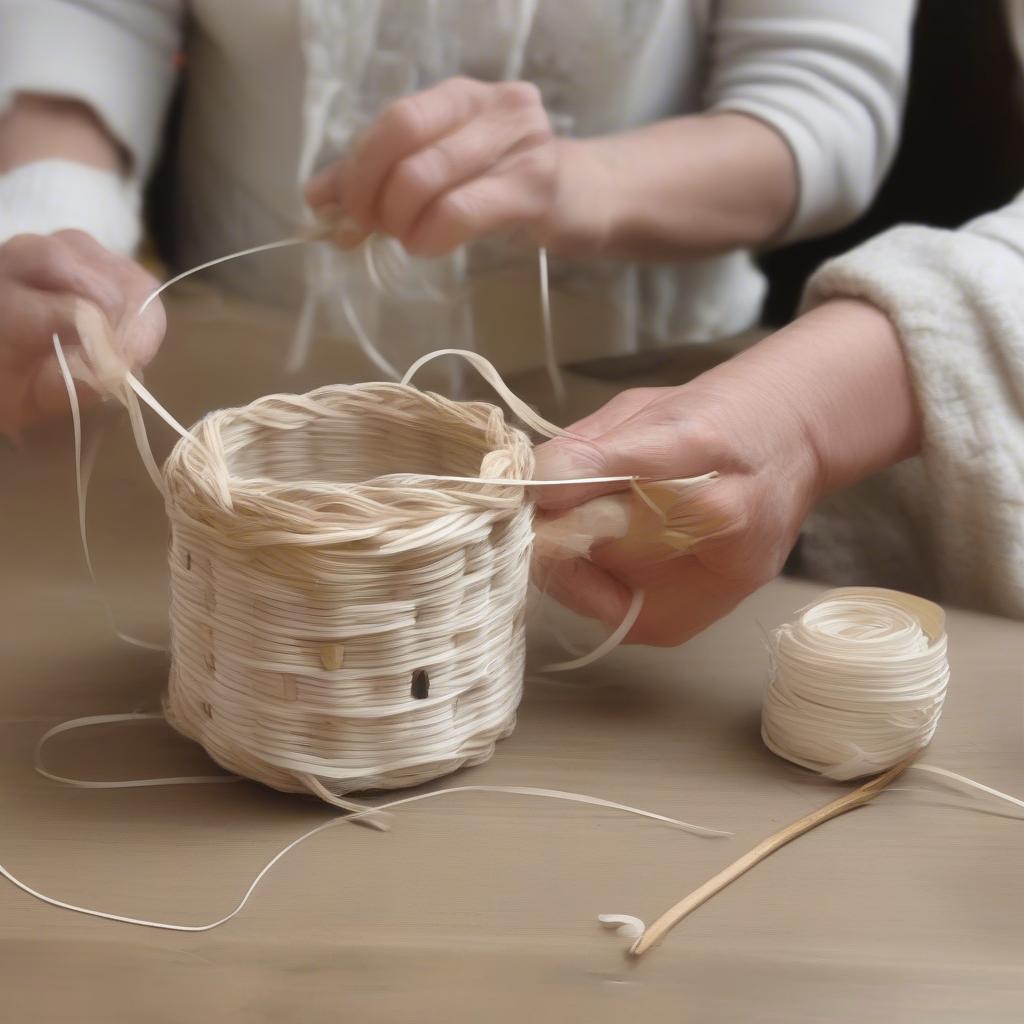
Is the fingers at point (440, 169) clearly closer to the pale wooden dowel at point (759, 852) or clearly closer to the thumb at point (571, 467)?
the thumb at point (571, 467)

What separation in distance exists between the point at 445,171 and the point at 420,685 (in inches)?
13.1

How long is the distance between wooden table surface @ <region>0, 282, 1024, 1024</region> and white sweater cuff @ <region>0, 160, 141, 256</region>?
0.30 metres

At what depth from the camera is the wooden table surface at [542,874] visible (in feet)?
1.35

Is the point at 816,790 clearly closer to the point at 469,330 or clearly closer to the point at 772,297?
the point at 469,330

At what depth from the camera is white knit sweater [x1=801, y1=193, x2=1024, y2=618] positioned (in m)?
0.63

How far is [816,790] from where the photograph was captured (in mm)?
516

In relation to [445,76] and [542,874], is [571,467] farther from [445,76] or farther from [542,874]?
[445,76]

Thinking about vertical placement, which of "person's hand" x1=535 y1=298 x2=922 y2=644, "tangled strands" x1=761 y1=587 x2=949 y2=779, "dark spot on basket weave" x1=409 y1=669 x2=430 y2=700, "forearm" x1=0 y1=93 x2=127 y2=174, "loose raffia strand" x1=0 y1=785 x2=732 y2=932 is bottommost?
"loose raffia strand" x1=0 y1=785 x2=732 y2=932

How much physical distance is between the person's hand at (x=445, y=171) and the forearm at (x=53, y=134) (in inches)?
10.3

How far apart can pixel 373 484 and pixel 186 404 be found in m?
0.36

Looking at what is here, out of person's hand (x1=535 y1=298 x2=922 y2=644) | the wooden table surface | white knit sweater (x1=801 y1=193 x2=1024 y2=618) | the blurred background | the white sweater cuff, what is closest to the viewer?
the wooden table surface

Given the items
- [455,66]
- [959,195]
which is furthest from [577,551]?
[959,195]

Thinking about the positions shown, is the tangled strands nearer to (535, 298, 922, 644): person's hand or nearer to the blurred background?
(535, 298, 922, 644): person's hand

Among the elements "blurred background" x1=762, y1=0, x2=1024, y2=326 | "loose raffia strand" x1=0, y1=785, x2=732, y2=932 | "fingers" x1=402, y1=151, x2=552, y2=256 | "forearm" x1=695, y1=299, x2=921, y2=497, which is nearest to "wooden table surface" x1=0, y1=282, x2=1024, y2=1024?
"loose raffia strand" x1=0, y1=785, x2=732, y2=932
